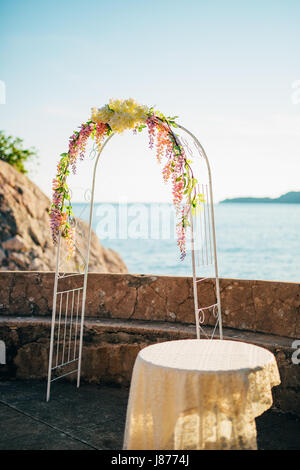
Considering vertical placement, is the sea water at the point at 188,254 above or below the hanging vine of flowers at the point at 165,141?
above

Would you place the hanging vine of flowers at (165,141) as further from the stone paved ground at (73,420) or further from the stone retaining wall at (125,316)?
the stone paved ground at (73,420)

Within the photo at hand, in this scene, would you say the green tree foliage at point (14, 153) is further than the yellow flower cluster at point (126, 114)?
Yes

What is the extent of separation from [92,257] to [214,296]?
339 inches

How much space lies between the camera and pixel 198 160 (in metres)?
4.12

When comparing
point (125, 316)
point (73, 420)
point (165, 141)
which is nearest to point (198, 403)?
point (73, 420)

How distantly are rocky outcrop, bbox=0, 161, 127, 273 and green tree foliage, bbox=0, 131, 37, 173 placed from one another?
5.82ft

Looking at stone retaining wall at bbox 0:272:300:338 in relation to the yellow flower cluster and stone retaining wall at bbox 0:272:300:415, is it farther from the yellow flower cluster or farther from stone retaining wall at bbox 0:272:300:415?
the yellow flower cluster

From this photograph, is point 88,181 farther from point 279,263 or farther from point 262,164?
point 262,164

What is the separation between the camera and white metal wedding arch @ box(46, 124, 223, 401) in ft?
12.9

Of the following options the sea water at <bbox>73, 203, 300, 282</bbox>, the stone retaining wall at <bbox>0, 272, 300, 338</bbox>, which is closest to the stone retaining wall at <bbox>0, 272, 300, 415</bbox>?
the stone retaining wall at <bbox>0, 272, 300, 338</bbox>

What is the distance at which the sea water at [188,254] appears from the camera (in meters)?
37.2

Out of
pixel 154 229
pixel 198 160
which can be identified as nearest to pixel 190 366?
pixel 198 160

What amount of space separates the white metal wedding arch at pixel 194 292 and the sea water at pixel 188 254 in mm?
23680

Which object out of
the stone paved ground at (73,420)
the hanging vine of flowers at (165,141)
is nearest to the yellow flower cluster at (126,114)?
the hanging vine of flowers at (165,141)
